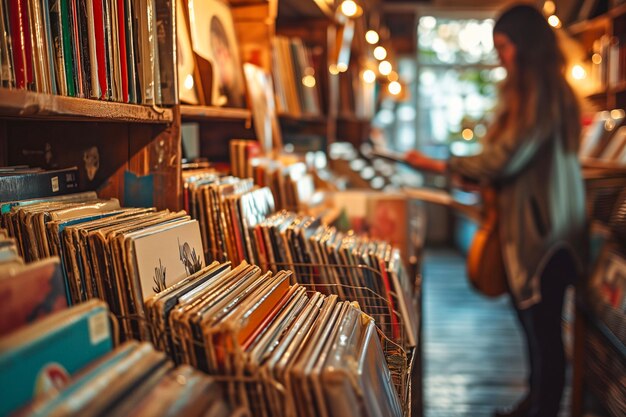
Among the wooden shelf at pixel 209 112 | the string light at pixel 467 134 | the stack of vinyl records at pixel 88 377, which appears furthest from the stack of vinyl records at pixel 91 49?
the string light at pixel 467 134

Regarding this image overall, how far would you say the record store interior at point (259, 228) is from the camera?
26.6 inches

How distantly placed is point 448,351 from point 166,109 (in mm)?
2878

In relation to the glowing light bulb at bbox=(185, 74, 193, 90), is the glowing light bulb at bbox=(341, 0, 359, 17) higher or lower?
higher

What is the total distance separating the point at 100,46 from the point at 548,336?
201 cm

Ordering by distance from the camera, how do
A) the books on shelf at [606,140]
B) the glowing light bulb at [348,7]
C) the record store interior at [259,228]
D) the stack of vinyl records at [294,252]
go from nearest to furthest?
the record store interior at [259,228]
the stack of vinyl records at [294,252]
the glowing light bulb at [348,7]
the books on shelf at [606,140]

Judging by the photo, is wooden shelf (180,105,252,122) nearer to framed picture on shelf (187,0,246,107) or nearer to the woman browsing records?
framed picture on shelf (187,0,246,107)

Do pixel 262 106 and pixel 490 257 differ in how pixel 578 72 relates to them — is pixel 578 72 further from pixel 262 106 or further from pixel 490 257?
pixel 262 106

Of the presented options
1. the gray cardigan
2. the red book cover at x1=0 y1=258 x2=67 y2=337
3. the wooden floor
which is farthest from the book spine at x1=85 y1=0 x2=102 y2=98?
the wooden floor

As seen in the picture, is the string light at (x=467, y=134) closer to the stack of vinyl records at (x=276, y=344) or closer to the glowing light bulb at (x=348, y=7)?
the glowing light bulb at (x=348, y=7)

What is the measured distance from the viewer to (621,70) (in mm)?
3621

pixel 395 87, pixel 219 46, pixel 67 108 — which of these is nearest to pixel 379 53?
pixel 395 87

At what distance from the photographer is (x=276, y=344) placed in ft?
2.55

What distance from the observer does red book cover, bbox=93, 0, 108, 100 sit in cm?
94

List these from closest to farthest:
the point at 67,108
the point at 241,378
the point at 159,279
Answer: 1. the point at 241,378
2. the point at 67,108
3. the point at 159,279
